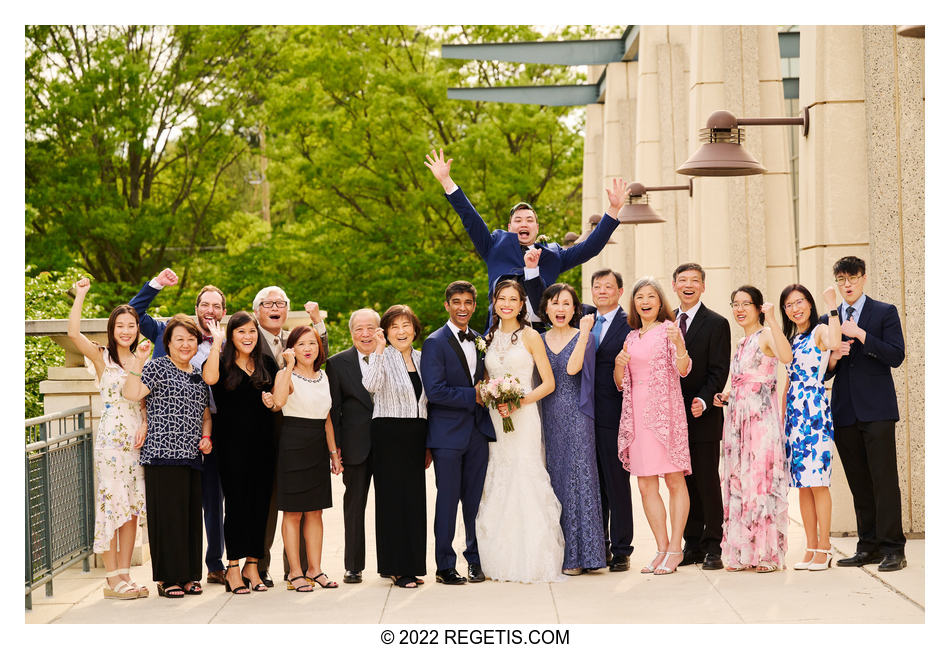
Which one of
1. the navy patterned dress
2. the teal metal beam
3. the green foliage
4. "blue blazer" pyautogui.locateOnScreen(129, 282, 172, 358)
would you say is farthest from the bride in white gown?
the teal metal beam

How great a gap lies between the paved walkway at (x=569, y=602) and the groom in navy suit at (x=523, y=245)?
2283 mm

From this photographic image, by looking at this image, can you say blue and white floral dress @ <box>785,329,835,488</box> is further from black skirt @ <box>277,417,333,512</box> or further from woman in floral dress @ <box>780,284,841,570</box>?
black skirt @ <box>277,417,333,512</box>

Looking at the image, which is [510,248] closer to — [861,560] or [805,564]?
[805,564]

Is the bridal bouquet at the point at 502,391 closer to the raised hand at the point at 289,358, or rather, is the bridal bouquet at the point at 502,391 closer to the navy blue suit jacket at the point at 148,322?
the raised hand at the point at 289,358

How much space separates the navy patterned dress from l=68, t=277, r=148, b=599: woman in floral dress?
120 inches

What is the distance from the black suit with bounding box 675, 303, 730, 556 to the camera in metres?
8.54

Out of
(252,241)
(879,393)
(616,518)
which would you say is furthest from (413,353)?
(252,241)

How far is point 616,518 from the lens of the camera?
8.57 meters

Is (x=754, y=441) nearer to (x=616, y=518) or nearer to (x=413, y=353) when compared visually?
(x=616, y=518)

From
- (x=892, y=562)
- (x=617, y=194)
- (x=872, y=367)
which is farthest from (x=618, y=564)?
(x=617, y=194)

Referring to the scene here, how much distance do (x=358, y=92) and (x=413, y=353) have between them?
2373cm

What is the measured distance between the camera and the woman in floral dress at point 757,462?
8.28 meters

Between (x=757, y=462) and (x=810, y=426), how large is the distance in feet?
1.63

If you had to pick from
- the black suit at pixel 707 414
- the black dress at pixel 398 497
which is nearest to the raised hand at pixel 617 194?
the black suit at pixel 707 414
